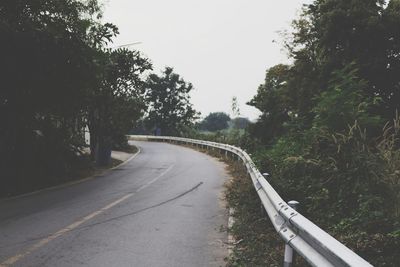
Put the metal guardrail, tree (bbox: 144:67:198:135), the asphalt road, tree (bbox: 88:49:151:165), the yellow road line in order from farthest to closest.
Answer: tree (bbox: 144:67:198:135) → tree (bbox: 88:49:151:165) → the asphalt road → the yellow road line → the metal guardrail

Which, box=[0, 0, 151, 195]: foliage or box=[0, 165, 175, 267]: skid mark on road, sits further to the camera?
box=[0, 0, 151, 195]: foliage

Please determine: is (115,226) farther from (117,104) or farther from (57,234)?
(117,104)

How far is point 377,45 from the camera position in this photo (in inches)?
976

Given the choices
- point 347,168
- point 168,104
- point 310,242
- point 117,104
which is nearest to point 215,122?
point 168,104

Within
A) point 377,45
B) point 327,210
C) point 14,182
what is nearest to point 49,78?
point 14,182

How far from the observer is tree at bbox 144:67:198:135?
73.3m

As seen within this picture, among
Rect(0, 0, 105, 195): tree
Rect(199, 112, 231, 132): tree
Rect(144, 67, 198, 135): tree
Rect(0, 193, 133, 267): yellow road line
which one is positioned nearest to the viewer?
Rect(0, 193, 133, 267): yellow road line

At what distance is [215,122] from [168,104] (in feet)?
199

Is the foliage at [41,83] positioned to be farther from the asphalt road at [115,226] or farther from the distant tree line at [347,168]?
the distant tree line at [347,168]

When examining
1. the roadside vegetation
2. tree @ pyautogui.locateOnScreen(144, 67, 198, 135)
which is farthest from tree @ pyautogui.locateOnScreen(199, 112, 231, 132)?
the roadside vegetation

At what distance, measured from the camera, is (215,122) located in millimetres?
134250

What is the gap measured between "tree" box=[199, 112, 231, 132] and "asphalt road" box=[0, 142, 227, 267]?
116924 millimetres

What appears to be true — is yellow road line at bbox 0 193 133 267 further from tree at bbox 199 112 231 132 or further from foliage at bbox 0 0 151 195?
tree at bbox 199 112 231 132

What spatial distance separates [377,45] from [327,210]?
66.5 ft
